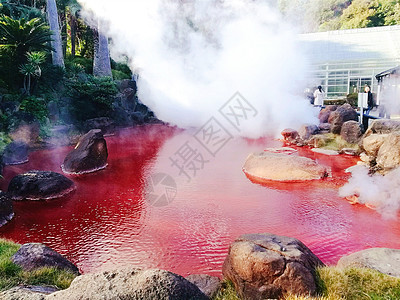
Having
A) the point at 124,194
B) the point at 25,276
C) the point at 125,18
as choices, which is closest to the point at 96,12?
the point at 125,18

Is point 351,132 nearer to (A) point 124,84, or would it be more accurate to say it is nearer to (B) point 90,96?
(B) point 90,96

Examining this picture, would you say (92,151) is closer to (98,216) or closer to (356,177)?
(98,216)

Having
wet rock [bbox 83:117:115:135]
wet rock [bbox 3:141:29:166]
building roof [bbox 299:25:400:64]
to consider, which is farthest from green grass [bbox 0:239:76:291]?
building roof [bbox 299:25:400:64]

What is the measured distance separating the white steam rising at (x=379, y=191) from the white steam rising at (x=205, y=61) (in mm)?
9619

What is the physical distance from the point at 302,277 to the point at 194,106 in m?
19.5

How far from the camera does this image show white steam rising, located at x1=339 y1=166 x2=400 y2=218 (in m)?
7.16

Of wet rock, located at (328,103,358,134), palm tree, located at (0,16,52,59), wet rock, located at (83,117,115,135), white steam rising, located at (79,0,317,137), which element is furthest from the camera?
white steam rising, located at (79,0,317,137)

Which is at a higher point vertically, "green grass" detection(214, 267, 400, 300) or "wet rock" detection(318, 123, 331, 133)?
"green grass" detection(214, 267, 400, 300)

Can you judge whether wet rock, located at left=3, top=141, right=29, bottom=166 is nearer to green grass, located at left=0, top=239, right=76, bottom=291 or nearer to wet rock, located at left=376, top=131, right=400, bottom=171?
green grass, located at left=0, top=239, right=76, bottom=291

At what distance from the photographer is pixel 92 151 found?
10.7 m

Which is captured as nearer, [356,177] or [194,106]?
[356,177]

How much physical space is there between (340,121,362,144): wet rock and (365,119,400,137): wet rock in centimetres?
132

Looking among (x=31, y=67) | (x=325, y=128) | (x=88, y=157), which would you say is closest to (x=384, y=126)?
(x=325, y=128)

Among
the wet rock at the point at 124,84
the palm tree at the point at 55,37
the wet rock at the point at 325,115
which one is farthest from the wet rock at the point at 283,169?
the palm tree at the point at 55,37
